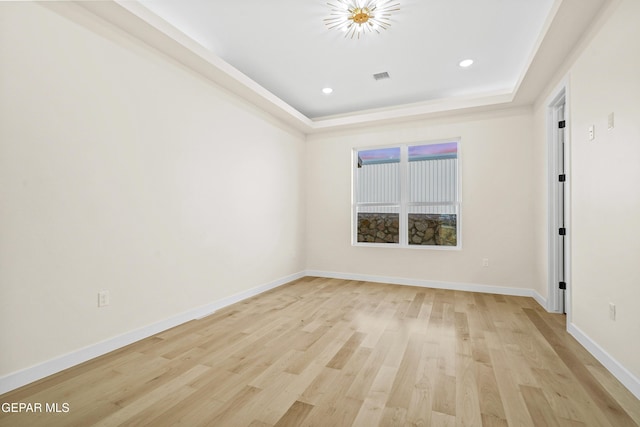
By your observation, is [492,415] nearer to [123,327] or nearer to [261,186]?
[123,327]

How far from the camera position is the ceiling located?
2.67 metres

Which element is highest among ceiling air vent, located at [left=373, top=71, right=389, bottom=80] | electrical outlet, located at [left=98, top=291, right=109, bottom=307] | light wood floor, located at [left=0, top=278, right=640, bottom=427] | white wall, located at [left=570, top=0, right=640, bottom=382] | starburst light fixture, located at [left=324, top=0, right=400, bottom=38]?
starburst light fixture, located at [left=324, top=0, right=400, bottom=38]

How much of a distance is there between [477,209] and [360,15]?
3.28 metres

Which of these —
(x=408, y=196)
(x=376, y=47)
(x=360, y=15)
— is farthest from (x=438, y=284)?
A: (x=360, y=15)

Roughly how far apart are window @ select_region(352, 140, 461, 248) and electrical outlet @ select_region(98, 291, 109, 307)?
3811mm

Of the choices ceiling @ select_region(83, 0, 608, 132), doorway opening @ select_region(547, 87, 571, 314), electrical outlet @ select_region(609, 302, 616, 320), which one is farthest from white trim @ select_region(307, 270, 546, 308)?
ceiling @ select_region(83, 0, 608, 132)

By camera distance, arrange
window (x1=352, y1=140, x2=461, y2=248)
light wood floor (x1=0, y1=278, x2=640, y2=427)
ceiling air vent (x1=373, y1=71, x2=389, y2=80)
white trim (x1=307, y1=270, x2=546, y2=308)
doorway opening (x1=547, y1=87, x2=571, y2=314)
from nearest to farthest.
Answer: light wood floor (x1=0, y1=278, x2=640, y2=427) < doorway opening (x1=547, y1=87, x2=571, y2=314) < ceiling air vent (x1=373, y1=71, x2=389, y2=80) < white trim (x1=307, y1=270, x2=546, y2=308) < window (x1=352, y1=140, x2=461, y2=248)

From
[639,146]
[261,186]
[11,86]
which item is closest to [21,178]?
[11,86]

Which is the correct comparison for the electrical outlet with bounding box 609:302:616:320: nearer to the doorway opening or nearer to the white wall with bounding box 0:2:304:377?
the doorway opening

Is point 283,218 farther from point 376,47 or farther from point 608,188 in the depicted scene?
point 608,188

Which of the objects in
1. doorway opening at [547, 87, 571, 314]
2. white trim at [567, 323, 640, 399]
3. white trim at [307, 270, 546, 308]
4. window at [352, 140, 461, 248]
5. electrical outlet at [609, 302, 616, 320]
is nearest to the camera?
white trim at [567, 323, 640, 399]

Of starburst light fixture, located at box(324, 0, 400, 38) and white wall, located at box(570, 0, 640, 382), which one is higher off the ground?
starburst light fixture, located at box(324, 0, 400, 38)

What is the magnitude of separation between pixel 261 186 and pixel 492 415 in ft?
12.2

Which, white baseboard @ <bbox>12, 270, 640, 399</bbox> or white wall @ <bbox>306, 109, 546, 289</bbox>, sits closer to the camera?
white baseboard @ <bbox>12, 270, 640, 399</bbox>
